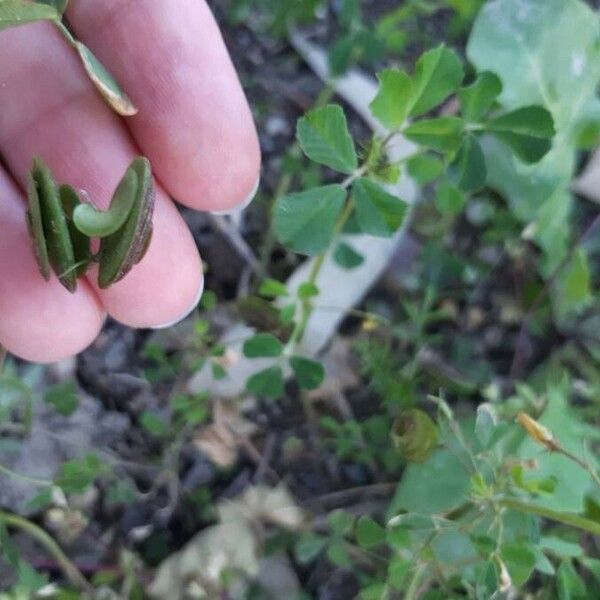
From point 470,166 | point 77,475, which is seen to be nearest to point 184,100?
point 470,166

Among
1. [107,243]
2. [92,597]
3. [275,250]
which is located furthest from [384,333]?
[107,243]

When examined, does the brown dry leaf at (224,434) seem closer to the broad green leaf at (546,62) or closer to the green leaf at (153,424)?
the green leaf at (153,424)

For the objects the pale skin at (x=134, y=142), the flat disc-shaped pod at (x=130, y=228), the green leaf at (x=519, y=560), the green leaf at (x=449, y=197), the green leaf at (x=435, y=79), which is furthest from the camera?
the green leaf at (x=449, y=197)

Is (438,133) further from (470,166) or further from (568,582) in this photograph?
(568,582)

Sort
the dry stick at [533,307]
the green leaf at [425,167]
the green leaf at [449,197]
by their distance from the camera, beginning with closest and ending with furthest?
the green leaf at [425,167]
the green leaf at [449,197]
the dry stick at [533,307]

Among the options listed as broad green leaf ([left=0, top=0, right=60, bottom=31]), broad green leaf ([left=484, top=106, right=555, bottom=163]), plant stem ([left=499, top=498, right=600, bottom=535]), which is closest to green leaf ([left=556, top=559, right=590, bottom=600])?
plant stem ([left=499, top=498, right=600, bottom=535])

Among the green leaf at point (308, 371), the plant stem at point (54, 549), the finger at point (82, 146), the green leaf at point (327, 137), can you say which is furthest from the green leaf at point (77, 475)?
the green leaf at point (327, 137)
